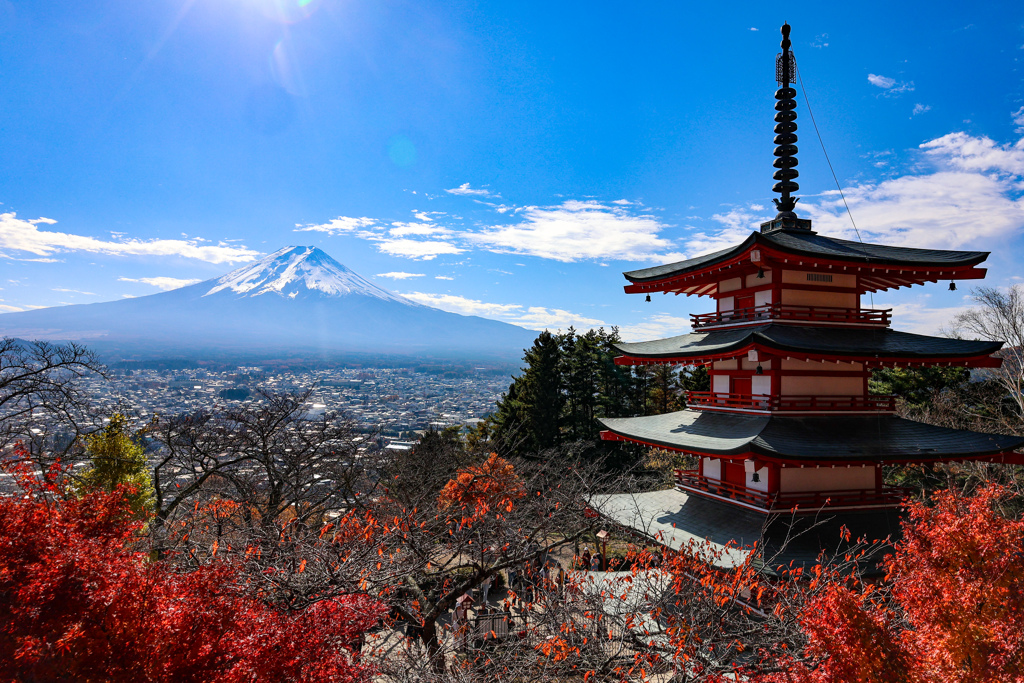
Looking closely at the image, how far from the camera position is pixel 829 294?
1165 centimetres

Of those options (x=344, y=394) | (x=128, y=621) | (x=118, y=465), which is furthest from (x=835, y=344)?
(x=344, y=394)

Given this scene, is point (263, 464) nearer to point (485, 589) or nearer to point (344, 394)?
point (485, 589)

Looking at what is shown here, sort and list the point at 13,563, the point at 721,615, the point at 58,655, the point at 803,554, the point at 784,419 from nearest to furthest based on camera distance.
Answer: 1. the point at 58,655
2. the point at 13,563
3. the point at 721,615
4. the point at 803,554
5. the point at 784,419

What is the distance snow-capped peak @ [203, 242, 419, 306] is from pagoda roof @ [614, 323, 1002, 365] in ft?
571

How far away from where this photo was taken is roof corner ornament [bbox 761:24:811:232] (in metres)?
12.5

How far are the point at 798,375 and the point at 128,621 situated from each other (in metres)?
12.7

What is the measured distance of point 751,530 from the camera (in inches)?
405

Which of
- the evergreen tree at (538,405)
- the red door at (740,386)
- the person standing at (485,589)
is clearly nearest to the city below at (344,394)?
the evergreen tree at (538,405)

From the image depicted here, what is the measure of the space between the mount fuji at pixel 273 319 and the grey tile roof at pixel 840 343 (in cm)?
11976

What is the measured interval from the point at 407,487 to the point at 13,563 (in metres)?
11.4

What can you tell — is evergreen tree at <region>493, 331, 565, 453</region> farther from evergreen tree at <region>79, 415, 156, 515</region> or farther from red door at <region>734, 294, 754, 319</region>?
red door at <region>734, 294, 754, 319</region>

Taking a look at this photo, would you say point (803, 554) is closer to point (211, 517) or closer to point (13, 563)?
point (13, 563)

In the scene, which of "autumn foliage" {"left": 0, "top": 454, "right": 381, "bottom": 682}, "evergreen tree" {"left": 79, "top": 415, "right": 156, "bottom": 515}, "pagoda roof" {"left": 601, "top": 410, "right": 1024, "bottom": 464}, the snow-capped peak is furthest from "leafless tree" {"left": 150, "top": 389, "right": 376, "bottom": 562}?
the snow-capped peak

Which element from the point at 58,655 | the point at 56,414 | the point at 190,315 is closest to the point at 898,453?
the point at 58,655
